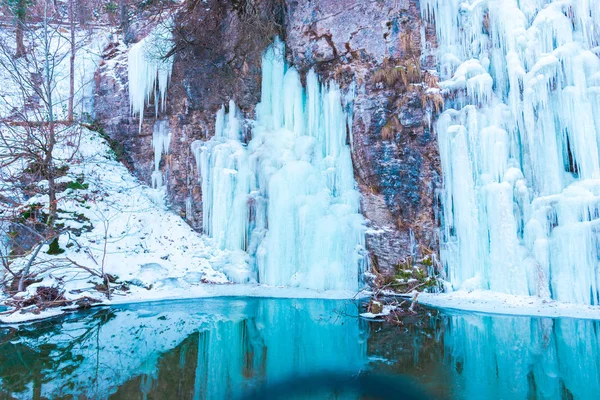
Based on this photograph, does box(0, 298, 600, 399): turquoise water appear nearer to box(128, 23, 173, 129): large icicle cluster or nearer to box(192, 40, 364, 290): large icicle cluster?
box(192, 40, 364, 290): large icicle cluster

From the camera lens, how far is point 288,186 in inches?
353

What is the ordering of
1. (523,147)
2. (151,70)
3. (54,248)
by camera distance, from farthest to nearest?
1. (151,70)
2. (54,248)
3. (523,147)

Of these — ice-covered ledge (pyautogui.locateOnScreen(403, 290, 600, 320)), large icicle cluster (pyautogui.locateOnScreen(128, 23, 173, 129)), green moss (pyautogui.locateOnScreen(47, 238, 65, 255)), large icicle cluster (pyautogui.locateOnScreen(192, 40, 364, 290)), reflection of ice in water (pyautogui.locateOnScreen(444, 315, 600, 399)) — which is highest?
large icicle cluster (pyautogui.locateOnScreen(128, 23, 173, 129))

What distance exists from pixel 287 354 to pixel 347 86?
6585 mm

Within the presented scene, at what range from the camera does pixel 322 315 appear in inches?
256

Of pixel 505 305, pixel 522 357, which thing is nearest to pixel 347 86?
pixel 505 305

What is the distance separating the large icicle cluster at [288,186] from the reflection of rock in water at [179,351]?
162 centimetres

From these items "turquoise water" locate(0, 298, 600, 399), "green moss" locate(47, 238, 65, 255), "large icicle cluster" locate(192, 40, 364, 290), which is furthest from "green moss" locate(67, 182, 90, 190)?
"turquoise water" locate(0, 298, 600, 399)

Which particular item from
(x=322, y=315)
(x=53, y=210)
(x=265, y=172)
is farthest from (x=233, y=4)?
(x=322, y=315)

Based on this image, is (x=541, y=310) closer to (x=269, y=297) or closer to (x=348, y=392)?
(x=348, y=392)

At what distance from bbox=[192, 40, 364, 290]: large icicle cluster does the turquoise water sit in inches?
79.3

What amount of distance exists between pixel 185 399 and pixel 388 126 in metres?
6.81

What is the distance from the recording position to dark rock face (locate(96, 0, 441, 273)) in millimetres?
8273

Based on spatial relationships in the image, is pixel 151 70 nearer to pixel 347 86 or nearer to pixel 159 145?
pixel 159 145
